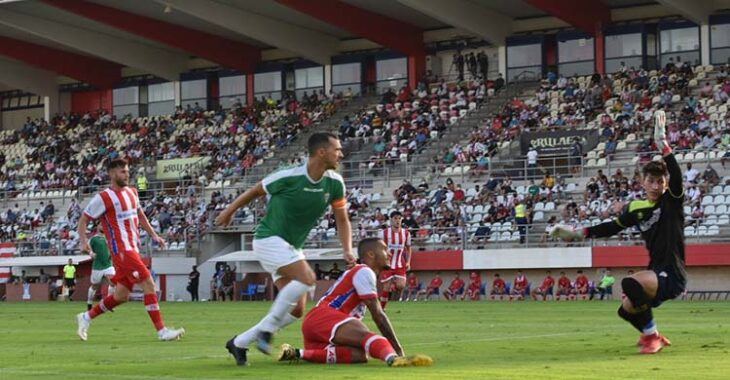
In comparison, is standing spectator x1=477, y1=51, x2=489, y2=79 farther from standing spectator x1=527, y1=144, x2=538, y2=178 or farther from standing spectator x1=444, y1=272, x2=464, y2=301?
standing spectator x1=444, y1=272, x2=464, y2=301

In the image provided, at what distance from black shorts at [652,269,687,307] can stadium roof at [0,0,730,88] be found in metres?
38.6

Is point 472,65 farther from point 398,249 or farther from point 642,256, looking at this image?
point 398,249

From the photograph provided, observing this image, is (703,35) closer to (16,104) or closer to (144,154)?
(144,154)

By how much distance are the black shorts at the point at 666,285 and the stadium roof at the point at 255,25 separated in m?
38.6

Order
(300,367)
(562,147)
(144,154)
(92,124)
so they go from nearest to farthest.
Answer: (300,367)
(562,147)
(144,154)
(92,124)

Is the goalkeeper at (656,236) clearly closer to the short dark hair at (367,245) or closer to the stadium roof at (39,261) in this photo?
the short dark hair at (367,245)

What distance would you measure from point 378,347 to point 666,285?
2.99m

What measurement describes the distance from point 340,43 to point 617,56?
47.8 feet

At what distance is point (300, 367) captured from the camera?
13.2 m

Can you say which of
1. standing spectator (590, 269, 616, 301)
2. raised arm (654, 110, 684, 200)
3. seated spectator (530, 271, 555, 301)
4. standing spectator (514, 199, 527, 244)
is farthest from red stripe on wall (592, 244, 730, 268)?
raised arm (654, 110, 684, 200)

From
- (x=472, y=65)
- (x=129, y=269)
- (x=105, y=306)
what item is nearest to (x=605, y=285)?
(x=472, y=65)

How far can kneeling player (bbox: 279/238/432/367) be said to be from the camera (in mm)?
13068

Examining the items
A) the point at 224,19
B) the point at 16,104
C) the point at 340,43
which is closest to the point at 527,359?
the point at 224,19

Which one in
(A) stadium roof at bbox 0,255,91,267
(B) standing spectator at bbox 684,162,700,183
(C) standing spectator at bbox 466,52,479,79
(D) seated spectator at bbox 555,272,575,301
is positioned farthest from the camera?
(C) standing spectator at bbox 466,52,479,79
